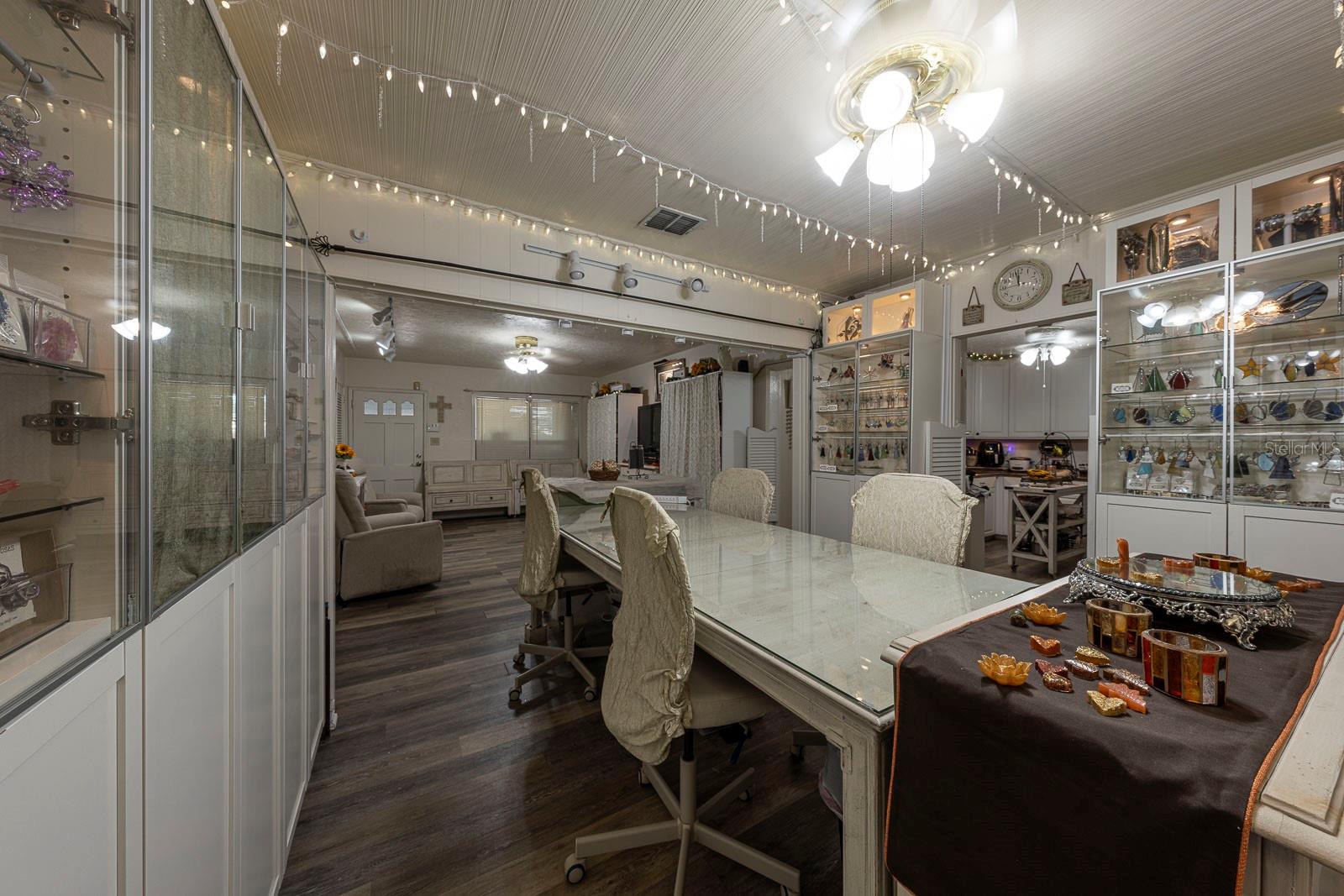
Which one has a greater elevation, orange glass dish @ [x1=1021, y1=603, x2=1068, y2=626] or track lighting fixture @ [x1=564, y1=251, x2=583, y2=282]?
track lighting fixture @ [x1=564, y1=251, x2=583, y2=282]

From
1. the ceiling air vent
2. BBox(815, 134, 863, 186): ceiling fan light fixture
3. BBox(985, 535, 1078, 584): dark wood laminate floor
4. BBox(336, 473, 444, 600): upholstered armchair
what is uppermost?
the ceiling air vent

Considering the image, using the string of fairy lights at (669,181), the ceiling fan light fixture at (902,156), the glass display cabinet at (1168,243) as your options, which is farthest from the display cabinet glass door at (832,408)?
the ceiling fan light fixture at (902,156)

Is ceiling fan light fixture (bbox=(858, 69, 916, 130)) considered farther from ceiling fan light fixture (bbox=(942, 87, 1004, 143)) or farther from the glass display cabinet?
the glass display cabinet

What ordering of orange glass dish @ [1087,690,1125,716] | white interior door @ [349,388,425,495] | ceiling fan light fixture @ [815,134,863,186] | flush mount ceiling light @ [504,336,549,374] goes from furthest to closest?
white interior door @ [349,388,425,495], flush mount ceiling light @ [504,336,549,374], ceiling fan light fixture @ [815,134,863,186], orange glass dish @ [1087,690,1125,716]

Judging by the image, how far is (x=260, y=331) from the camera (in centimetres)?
126

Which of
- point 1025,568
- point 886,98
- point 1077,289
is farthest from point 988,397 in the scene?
point 886,98

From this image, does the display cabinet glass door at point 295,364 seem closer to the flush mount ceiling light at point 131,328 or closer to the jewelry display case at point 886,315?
the flush mount ceiling light at point 131,328

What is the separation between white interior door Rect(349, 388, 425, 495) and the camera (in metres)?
7.27

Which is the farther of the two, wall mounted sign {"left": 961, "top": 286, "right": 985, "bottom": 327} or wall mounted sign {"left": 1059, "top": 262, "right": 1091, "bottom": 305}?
wall mounted sign {"left": 961, "top": 286, "right": 985, "bottom": 327}

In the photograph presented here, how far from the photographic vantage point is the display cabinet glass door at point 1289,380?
2348 millimetres

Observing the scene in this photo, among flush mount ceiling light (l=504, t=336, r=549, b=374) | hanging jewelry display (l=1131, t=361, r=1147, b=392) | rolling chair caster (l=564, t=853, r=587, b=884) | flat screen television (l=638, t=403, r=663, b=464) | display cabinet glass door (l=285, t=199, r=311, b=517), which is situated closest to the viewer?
rolling chair caster (l=564, t=853, r=587, b=884)

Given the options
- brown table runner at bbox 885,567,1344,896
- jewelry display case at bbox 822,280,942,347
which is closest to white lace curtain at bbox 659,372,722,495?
jewelry display case at bbox 822,280,942,347

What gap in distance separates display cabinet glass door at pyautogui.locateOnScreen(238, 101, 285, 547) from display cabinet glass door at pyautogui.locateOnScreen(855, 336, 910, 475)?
14.3 feet

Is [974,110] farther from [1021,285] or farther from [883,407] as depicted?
[883,407]
